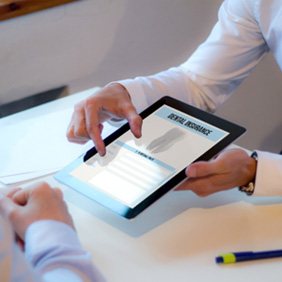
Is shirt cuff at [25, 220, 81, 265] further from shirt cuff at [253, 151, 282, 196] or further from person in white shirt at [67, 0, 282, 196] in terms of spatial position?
shirt cuff at [253, 151, 282, 196]

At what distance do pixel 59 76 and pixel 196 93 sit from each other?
0.44m

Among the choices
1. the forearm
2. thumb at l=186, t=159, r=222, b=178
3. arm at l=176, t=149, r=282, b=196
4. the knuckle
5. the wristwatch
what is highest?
the knuckle

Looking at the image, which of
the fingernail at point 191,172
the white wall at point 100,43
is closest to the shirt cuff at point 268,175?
the fingernail at point 191,172

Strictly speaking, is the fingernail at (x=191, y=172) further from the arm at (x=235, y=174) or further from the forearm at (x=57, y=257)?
the forearm at (x=57, y=257)

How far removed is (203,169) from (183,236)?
0.35ft

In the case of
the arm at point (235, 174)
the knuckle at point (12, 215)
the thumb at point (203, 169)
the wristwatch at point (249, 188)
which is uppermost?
the knuckle at point (12, 215)

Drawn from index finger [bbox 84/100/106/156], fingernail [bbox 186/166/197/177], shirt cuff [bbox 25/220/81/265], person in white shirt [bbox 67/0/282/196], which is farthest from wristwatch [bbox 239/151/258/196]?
shirt cuff [bbox 25/220/81/265]

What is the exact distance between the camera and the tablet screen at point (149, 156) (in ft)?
2.85

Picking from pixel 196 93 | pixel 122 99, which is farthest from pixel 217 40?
pixel 122 99

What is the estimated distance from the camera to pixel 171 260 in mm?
807

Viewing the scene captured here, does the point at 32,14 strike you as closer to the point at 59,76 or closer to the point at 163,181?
the point at 59,76

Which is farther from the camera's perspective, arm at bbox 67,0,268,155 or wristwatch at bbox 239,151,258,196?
arm at bbox 67,0,268,155

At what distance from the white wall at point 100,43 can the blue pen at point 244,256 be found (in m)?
0.79

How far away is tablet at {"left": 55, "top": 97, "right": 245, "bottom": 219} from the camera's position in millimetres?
856
